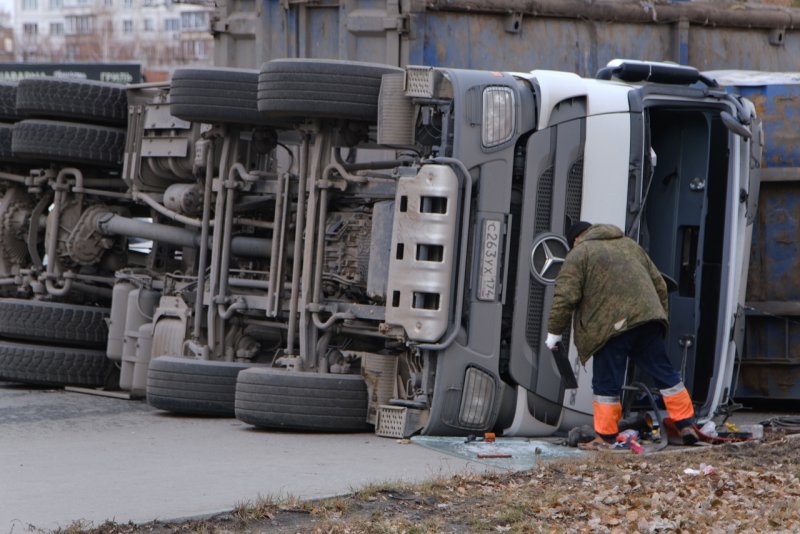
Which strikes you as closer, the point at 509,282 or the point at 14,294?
the point at 509,282

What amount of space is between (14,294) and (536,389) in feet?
14.8

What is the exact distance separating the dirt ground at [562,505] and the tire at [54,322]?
4065mm

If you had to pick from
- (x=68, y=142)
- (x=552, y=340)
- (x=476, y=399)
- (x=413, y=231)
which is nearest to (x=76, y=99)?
(x=68, y=142)

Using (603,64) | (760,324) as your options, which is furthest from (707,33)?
(760,324)

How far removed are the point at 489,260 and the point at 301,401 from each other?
1.22 m

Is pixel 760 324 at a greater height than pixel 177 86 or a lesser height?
lesser

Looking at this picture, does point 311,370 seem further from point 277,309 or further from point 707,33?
point 707,33

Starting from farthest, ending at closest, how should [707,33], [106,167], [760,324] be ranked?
[707,33], [106,167], [760,324]

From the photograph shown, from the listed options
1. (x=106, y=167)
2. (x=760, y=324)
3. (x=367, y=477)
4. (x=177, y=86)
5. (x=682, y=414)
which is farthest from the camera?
(x=106, y=167)

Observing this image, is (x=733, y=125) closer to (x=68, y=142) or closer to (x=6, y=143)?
(x=68, y=142)

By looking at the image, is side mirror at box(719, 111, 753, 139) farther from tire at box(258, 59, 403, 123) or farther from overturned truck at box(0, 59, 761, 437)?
tire at box(258, 59, 403, 123)

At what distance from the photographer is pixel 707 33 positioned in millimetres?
10758

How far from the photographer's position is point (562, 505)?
18.5 feet

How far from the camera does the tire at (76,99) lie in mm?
9609
